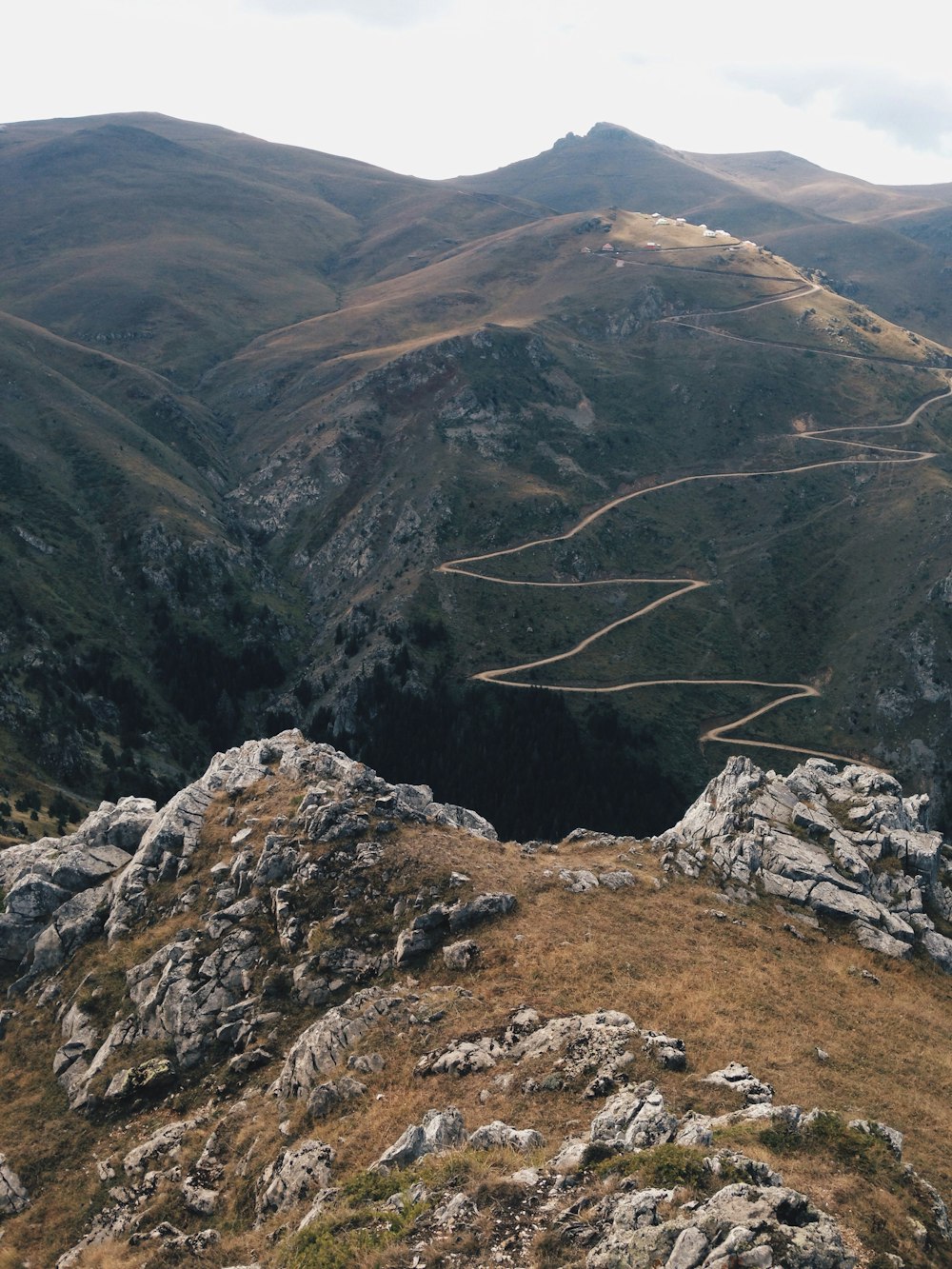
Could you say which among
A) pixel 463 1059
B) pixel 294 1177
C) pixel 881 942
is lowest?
pixel 881 942

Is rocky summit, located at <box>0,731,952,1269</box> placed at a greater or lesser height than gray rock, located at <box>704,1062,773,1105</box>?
lesser

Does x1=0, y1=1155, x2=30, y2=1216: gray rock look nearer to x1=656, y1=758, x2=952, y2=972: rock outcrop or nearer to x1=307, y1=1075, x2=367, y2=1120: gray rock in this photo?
x1=307, y1=1075, x2=367, y2=1120: gray rock

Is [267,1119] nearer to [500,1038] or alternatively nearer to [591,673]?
[500,1038]

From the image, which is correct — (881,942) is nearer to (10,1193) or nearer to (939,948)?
(939,948)

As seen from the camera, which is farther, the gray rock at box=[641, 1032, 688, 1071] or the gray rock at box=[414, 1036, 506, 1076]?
the gray rock at box=[414, 1036, 506, 1076]

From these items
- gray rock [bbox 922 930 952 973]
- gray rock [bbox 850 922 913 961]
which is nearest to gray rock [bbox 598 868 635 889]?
gray rock [bbox 850 922 913 961]

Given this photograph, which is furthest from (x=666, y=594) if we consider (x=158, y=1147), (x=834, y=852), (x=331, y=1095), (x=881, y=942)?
(x=158, y=1147)

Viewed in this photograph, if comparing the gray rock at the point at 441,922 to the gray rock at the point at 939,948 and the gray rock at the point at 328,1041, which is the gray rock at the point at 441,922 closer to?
the gray rock at the point at 328,1041

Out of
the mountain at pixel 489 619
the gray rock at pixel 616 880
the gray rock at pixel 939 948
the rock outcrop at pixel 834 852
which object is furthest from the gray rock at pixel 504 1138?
the mountain at pixel 489 619

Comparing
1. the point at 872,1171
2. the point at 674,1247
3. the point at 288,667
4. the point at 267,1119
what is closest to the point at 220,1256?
the point at 267,1119
